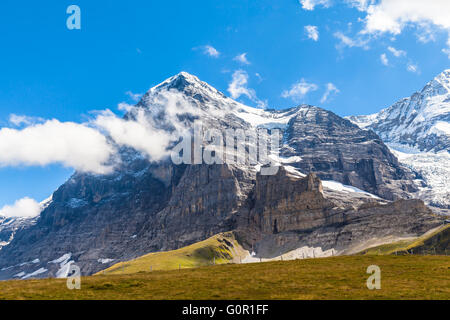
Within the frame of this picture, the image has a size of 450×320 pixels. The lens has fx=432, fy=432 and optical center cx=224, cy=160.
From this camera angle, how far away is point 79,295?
5500 centimetres

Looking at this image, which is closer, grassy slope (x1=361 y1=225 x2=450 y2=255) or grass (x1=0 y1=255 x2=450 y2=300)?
grass (x1=0 y1=255 x2=450 y2=300)

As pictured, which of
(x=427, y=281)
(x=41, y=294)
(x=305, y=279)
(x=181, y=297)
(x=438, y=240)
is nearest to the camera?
(x=181, y=297)

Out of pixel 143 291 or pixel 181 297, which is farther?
pixel 143 291

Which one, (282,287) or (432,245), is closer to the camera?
(282,287)

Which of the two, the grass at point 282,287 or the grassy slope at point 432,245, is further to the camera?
the grassy slope at point 432,245

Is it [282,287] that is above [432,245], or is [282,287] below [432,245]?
above

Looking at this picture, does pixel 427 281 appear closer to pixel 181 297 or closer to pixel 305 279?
pixel 305 279
